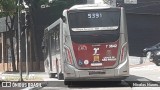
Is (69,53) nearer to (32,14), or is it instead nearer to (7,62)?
(32,14)

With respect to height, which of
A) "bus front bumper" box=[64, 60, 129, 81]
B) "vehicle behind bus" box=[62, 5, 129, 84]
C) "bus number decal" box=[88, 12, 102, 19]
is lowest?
"bus front bumper" box=[64, 60, 129, 81]

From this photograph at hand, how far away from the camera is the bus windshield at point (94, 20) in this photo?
19.0 m

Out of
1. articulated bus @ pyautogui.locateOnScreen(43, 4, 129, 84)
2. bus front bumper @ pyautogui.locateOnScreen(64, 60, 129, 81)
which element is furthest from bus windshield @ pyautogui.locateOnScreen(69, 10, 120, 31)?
bus front bumper @ pyautogui.locateOnScreen(64, 60, 129, 81)

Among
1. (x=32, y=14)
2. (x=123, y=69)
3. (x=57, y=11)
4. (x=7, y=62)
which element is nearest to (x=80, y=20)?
(x=123, y=69)

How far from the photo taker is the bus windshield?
1903cm

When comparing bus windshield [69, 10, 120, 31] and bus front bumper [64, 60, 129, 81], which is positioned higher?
bus windshield [69, 10, 120, 31]

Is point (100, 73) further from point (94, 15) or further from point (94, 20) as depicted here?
point (94, 15)

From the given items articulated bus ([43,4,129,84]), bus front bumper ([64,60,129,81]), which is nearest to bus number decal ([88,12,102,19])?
articulated bus ([43,4,129,84])

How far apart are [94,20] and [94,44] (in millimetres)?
1011

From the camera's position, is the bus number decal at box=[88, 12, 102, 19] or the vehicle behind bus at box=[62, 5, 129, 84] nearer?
the vehicle behind bus at box=[62, 5, 129, 84]

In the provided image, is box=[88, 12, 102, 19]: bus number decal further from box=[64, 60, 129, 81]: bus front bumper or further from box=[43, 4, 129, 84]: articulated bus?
box=[64, 60, 129, 81]: bus front bumper

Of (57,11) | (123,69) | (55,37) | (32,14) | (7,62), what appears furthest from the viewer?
(7,62)

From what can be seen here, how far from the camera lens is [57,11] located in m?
45.4

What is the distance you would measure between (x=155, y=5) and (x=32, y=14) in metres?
13.2
